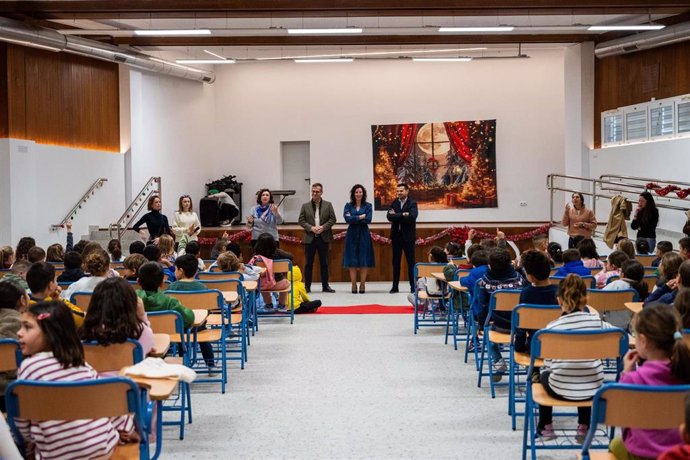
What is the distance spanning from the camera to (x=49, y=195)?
13570 mm

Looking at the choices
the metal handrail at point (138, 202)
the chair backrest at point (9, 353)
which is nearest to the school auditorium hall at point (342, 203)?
the chair backrest at point (9, 353)

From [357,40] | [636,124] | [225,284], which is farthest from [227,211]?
[225,284]

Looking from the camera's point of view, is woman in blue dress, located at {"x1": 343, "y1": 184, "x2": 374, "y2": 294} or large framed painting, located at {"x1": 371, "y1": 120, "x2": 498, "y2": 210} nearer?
woman in blue dress, located at {"x1": 343, "y1": 184, "x2": 374, "y2": 294}

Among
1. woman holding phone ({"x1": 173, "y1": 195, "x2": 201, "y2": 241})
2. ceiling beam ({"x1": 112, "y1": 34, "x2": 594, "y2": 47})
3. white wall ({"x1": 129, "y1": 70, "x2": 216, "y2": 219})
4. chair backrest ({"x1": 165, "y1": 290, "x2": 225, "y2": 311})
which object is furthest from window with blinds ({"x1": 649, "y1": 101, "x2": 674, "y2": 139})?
chair backrest ({"x1": 165, "y1": 290, "x2": 225, "y2": 311})

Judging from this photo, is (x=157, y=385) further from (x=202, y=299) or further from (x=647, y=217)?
(x=647, y=217)

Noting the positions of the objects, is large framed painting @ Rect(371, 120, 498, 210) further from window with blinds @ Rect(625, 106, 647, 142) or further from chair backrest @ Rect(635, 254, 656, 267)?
chair backrest @ Rect(635, 254, 656, 267)

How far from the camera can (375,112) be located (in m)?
18.3

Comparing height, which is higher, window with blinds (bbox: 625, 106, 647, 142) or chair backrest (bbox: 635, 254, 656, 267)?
window with blinds (bbox: 625, 106, 647, 142)

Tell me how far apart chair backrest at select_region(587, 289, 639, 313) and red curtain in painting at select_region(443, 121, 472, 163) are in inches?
474

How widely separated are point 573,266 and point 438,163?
1066cm

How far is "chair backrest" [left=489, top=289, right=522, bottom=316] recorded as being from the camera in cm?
604

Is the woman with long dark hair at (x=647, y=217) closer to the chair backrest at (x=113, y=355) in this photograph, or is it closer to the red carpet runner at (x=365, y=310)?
the red carpet runner at (x=365, y=310)

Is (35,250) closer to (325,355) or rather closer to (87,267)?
(87,267)

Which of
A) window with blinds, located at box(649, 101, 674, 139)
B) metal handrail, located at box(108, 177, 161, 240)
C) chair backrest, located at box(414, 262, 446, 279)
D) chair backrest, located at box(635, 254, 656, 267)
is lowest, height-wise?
chair backrest, located at box(414, 262, 446, 279)
